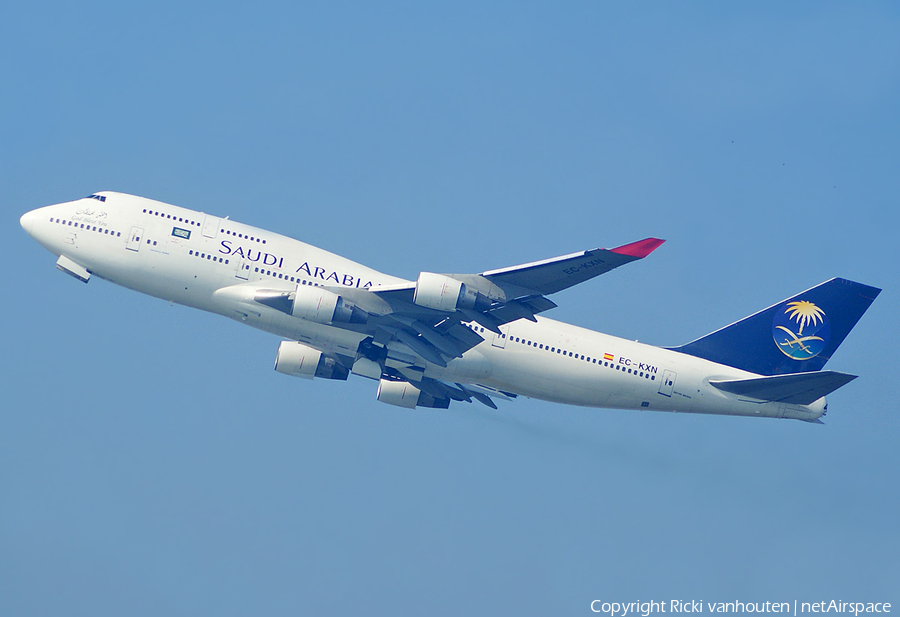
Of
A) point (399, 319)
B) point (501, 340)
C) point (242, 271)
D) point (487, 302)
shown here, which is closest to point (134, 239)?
point (242, 271)

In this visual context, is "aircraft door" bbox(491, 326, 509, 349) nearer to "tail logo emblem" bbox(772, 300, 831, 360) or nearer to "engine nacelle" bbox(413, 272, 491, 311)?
"engine nacelle" bbox(413, 272, 491, 311)

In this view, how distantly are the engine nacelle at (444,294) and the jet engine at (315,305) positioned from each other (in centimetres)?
294

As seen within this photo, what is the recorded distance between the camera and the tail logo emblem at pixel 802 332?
4225 centimetres

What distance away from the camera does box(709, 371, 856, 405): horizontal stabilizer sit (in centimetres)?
3719

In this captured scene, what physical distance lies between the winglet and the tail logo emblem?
45.7 feet

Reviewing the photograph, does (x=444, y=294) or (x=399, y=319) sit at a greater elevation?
(x=444, y=294)

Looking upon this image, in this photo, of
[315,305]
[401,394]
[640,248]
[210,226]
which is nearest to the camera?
[640,248]

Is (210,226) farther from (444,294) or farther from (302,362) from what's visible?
(444,294)

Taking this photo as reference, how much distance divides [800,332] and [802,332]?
0.30ft

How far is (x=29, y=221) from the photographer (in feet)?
127

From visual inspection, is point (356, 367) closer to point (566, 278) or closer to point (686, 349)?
point (566, 278)

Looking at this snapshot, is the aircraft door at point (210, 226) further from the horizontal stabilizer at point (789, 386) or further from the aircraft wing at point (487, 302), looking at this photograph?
the horizontal stabilizer at point (789, 386)

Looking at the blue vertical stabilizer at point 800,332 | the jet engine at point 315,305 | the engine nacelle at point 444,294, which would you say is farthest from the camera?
the blue vertical stabilizer at point 800,332

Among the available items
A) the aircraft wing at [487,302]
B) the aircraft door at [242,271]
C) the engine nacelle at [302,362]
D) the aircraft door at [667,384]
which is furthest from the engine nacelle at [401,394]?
the aircraft door at [667,384]
